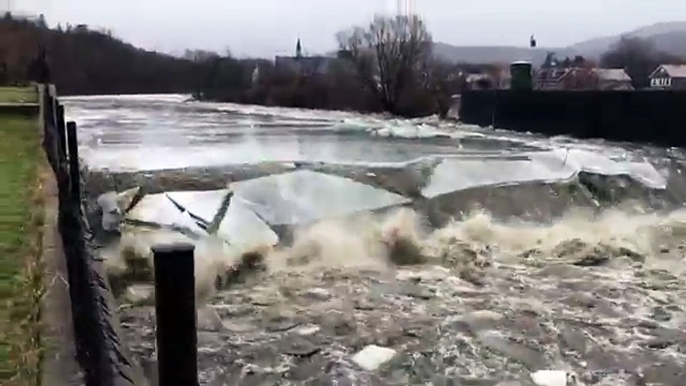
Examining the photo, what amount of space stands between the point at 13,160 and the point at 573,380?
541 cm

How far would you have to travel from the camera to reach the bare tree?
106 feet

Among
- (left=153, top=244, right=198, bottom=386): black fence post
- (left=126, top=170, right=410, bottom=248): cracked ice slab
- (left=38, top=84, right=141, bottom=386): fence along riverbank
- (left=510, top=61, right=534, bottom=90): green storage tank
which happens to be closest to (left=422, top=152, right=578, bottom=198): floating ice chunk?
(left=126, top=170, right=410, bottom=248): cracked ice slab

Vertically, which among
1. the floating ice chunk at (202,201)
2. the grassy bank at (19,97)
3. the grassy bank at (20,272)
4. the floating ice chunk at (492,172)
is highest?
the grassy bank at (19,97)

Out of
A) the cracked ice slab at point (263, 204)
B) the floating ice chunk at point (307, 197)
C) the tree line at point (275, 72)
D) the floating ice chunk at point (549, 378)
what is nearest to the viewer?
the floating ice chunk at point (549, 378)

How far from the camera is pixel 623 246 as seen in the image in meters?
6.43

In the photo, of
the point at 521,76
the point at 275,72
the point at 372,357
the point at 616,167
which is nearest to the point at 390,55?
the point at 275,72

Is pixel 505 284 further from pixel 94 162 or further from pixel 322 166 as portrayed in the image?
pixel 94 162

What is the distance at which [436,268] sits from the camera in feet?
19.1

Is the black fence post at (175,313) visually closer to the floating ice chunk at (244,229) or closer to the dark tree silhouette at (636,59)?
the floating ice chunk at (244,229)

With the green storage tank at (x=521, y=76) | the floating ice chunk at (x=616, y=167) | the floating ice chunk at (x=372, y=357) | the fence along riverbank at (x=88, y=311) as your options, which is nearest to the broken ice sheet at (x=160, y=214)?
the fence along riverbank at (x=88, y=311)

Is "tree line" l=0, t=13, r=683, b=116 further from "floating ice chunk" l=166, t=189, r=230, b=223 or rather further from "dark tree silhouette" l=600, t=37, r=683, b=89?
"floating ice chunk" l=166, t=189, r=230, b=223

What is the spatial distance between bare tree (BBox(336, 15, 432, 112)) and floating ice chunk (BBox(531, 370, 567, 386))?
2719 cm

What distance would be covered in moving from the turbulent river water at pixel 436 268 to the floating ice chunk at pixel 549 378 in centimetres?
3

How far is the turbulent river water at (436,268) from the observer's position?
4.12 meters
